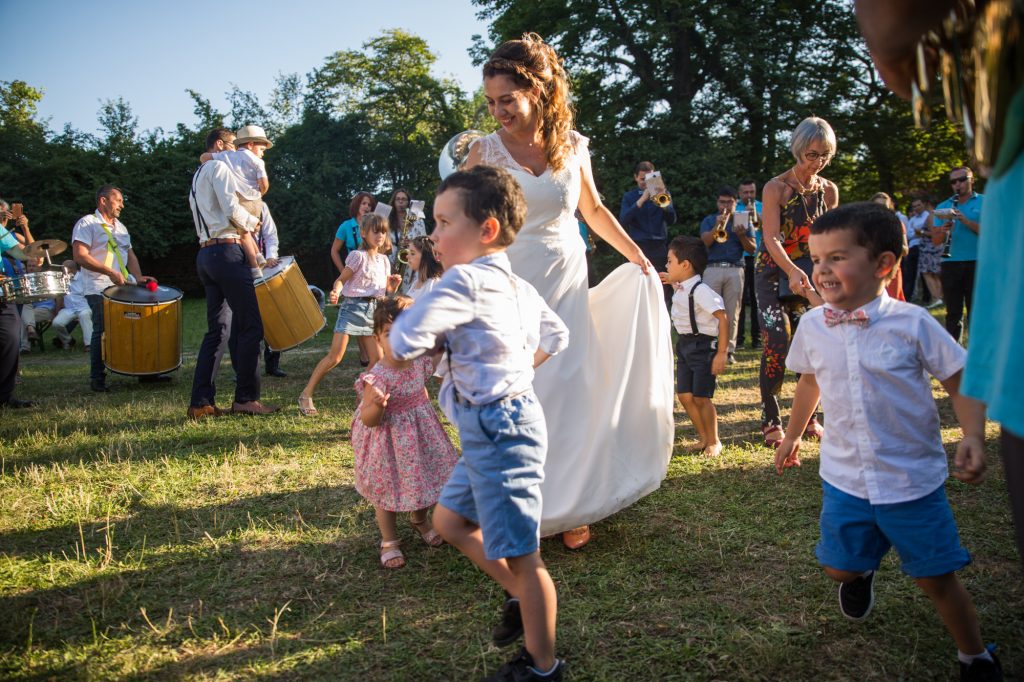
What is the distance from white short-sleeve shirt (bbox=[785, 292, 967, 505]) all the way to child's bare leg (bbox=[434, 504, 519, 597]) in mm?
1162

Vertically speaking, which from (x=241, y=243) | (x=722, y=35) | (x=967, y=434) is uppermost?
(x=722, y=35)

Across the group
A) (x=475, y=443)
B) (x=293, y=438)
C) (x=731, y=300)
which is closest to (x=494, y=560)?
(x=475, y=443)

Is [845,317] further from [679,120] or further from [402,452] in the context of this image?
[679,120]

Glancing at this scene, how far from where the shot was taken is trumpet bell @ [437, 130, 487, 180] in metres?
3.88

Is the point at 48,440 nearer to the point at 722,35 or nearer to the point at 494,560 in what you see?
the point at 494,560

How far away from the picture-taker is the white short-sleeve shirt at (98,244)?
8.58 metres

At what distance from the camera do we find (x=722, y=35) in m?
23.4

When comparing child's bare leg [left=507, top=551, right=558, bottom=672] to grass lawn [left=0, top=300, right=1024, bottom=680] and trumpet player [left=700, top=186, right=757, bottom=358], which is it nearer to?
grass lawn [left=0, top=300, right=1024, bottom=680]

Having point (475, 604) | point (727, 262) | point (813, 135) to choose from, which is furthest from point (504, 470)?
point (727, 262)

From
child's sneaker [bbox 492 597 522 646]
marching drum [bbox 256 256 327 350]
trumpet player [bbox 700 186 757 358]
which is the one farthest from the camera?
trumpet player [bbox 700 186 757 358]

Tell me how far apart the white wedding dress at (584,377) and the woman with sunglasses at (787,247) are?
1530 millimetres

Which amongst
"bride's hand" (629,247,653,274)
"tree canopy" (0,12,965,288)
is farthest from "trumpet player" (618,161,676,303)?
"tree canopy" (0,12,965,288)

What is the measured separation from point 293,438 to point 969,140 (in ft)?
17.5

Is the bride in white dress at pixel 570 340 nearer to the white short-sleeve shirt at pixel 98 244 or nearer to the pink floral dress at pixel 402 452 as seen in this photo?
the pink floral dress at pixel 402 452
